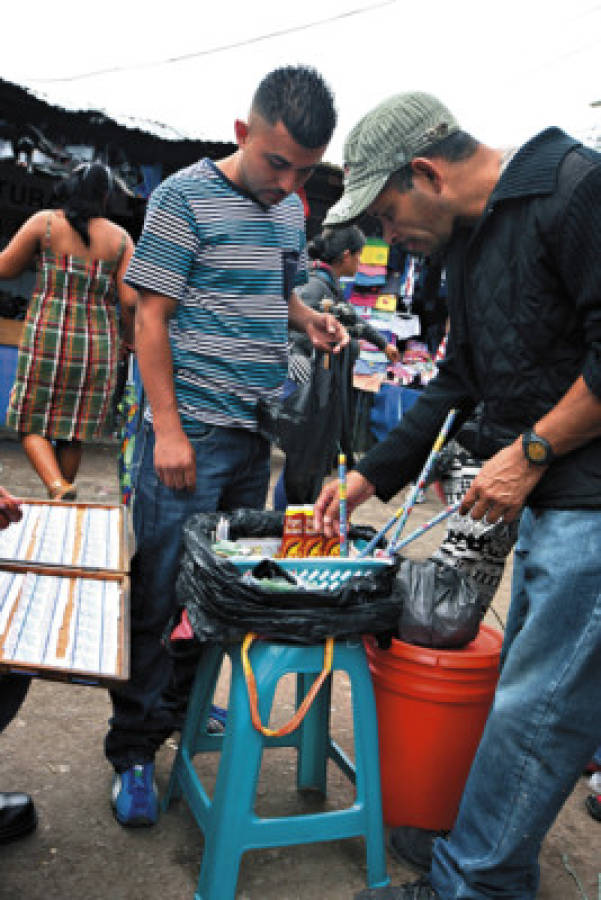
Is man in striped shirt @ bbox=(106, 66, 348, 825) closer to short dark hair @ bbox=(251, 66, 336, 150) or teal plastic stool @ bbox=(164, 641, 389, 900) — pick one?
short dark hair @ bbox=(251, 66, 336, 150)

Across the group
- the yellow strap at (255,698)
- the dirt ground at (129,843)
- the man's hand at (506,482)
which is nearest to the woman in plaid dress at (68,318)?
the dirt ground at (129,843)

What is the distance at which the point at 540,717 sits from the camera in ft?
5.36

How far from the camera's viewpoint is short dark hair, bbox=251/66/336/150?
200 cm

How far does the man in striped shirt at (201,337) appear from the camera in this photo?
2.04 metres

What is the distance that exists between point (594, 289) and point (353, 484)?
0.94 m

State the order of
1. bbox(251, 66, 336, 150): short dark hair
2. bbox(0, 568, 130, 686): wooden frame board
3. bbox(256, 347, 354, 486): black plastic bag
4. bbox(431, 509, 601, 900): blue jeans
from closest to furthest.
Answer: bbox(0, 568, 130, 686): wooden frame board < bbox(431, 509, 601, 900): blue jeans < bbox(251, 66, 336, 150): short dark hair < bbox(256, 347, 354, 486): black plastic bag

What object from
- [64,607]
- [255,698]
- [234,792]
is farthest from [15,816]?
[64,607]

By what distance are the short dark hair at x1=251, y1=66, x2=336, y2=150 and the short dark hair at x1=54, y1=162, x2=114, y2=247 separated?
1.92 metres

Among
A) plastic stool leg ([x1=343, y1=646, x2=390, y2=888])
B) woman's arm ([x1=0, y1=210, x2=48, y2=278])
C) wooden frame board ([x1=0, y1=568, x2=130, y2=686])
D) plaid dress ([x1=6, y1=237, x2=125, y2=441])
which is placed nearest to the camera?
wooden frame board ([x1=0, y1=568, x2=130, y2=686])

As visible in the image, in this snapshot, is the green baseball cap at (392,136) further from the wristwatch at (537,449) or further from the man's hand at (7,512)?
the man's hand at (7,512)

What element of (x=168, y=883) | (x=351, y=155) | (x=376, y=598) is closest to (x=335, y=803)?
(x=168, y=883)

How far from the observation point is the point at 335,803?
93.0 inches

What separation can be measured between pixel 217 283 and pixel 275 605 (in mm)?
932

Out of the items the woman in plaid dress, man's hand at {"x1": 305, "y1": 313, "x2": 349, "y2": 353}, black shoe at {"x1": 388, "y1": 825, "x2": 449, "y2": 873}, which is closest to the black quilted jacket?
man's hand at {"x1": 305, "y1": 313, "x2": 349, "y2": 353}
